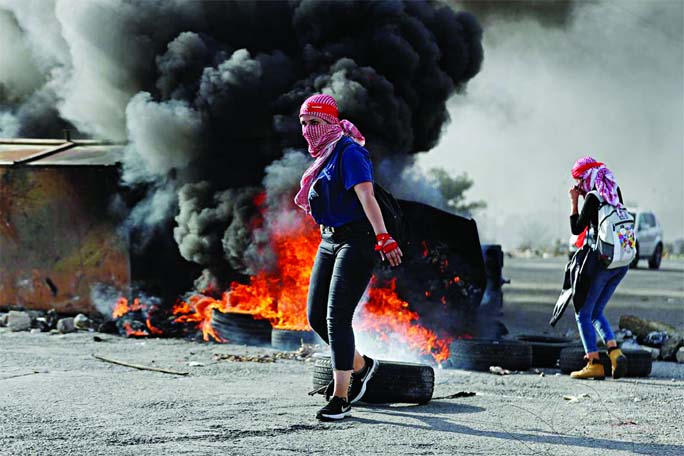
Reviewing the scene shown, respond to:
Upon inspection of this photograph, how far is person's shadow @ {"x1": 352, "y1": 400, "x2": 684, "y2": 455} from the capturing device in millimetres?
5258

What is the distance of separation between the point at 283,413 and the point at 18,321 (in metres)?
6.56

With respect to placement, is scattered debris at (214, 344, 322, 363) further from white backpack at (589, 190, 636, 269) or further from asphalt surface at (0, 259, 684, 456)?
white backpack at (589, 190, 636, 269)

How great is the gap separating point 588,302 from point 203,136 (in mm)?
5897

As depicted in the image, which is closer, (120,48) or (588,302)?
(588,302)

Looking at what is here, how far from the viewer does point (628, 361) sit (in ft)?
27.8

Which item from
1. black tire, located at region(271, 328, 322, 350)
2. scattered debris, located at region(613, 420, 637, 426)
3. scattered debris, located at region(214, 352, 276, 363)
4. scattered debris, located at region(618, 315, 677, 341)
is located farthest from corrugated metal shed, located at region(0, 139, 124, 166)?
scattered debris, located at region(613, 420, 637, 426)

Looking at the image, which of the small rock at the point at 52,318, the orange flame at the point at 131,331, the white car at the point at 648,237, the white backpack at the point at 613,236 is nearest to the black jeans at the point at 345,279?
the white backpack at the point at 613,236

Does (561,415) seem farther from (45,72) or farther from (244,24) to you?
(45,72)

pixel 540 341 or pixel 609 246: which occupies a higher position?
pixel 609 246

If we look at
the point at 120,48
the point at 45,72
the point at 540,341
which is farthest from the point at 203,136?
the point at 45,72

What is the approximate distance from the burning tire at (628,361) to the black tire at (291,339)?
265 centimetres

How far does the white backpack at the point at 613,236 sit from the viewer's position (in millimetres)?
7984

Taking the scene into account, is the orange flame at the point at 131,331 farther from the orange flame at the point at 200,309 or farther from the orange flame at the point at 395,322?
the orange flame at the point at 395,322

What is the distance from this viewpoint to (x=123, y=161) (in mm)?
12109
